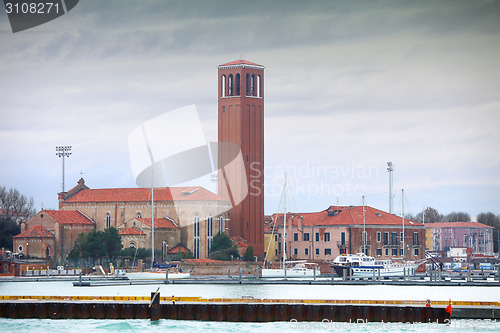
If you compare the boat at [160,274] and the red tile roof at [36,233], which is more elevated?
the red tile roof at [36,233]

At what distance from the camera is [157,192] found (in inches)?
4990

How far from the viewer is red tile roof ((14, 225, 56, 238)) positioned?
379 feet

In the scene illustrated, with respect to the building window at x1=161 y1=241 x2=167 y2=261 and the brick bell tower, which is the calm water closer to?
the building window at x1=161 y1=241 x2=167 y2=261

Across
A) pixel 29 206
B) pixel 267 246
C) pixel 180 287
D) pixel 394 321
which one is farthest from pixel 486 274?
pixel 29 206

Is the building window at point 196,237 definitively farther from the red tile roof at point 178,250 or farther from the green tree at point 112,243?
the green tree at point 112,243

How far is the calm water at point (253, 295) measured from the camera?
177 feet

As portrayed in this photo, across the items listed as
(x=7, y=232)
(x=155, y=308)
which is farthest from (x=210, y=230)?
(x=155, y=308)

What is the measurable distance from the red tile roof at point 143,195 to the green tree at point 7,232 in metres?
7.97

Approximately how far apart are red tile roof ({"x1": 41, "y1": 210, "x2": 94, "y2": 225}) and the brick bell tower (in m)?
17.7

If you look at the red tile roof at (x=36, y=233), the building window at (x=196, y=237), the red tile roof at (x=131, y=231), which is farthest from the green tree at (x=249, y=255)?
the red tile roof at (x=36, y=233)

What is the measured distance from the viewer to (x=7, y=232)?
403 feet

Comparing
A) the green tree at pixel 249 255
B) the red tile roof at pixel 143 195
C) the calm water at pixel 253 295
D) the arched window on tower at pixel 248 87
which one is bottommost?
the calm water at pixel 253 295

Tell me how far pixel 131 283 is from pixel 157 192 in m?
36.1

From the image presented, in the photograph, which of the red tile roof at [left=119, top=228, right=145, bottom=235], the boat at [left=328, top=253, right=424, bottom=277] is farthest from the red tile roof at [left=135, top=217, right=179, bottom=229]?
the boat at [left=328, top=253, right=424, bottom=277]
